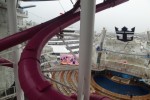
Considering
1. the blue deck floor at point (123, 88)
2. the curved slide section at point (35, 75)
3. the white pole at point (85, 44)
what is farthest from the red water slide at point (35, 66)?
the blue deck floor at point (123, 88)

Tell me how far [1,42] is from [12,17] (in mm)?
1046

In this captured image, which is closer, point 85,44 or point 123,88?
point 85,44

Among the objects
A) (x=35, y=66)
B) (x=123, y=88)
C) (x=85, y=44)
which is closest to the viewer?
(x=85, y=44)

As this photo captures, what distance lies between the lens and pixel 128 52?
17609 millimetres

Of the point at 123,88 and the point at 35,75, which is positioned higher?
the point at 35,75

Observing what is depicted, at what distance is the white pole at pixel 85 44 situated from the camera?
221 centimetres

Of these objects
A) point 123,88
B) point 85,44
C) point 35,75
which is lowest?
point 123,88

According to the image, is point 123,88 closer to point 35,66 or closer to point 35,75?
point 35,66

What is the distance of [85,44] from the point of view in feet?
7.52

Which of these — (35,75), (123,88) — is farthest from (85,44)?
(123,88)

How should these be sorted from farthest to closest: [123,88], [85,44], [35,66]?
1. [123,88]
2. [35,66]
3. [85,44]

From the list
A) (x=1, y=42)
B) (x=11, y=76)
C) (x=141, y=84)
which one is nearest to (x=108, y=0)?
(x=1, y=42)

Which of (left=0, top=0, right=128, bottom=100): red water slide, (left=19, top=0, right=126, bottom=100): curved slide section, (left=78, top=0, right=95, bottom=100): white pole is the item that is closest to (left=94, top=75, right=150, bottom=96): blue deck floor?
(left=0, top=0, right=128, bottom=100): red water slide

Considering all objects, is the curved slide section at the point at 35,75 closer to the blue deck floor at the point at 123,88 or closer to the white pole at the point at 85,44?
the white pole at the point at 85,44
